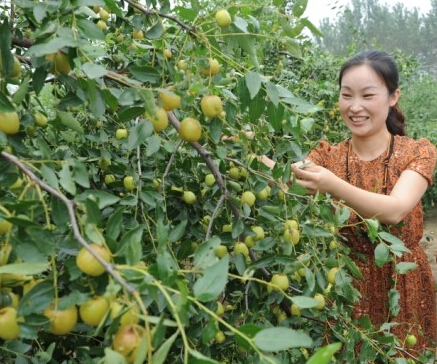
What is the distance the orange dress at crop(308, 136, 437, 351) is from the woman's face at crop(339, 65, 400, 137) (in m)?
0.12

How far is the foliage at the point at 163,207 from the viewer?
0.59 m

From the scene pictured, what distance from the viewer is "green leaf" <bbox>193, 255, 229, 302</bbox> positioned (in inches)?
22.2

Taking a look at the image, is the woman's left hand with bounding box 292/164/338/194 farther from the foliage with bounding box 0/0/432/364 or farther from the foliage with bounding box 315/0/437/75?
the foliage with bounding box 315/0/437/75

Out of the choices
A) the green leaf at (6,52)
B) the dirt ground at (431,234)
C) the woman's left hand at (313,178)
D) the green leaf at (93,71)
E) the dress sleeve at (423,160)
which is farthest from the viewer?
the dirt ground at (431,234)

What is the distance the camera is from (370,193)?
157 cm

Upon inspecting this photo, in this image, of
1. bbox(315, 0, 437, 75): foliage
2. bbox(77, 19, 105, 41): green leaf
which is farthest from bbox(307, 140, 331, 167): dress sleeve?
bbox(315, 0, 437, 75): foliage

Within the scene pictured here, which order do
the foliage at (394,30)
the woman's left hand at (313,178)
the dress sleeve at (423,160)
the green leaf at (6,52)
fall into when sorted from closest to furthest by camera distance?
the green leaf at (6,52) < the woman's left hand at (313,178) < the dress sleeve at (423,160) < the foliage at (394,30)

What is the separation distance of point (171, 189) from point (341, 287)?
0.44 m

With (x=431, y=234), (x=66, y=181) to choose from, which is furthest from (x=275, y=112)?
(x=431, y=234)

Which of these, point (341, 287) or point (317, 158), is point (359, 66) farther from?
point (341, 287)

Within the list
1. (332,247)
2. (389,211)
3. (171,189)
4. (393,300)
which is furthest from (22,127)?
(389,211)

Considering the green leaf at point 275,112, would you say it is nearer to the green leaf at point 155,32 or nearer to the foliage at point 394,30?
the green leaf at point 155,32

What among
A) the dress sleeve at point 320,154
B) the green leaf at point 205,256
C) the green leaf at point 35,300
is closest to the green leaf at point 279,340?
the green leaf at point 205,256

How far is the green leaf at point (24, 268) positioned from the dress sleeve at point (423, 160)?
1.41m
